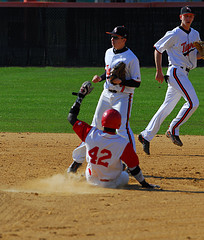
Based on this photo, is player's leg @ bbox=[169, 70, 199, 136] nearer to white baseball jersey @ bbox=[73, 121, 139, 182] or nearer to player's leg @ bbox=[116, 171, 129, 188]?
player's leg @ bbox=[116, 171, 129, 188]

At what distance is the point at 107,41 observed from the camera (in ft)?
76.0

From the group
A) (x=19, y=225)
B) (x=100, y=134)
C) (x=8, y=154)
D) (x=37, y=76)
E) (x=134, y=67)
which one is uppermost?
(x=134, y=67)

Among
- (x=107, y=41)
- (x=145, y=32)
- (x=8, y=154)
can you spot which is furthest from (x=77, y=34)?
(x=8, y=154)

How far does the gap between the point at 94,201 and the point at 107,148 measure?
681 mm

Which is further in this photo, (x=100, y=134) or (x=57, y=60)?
(x=57, y=60)

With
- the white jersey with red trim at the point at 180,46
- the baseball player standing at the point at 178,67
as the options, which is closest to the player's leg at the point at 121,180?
the baseball player standing at the point at 178,67

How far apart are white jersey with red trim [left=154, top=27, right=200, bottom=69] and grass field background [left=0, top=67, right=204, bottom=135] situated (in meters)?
2.65

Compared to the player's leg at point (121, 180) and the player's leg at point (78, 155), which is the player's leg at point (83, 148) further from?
the player's leg at point (121, 180)

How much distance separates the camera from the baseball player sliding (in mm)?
A: 6078

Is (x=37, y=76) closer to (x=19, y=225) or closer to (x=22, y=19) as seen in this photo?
(x=22, y=19)

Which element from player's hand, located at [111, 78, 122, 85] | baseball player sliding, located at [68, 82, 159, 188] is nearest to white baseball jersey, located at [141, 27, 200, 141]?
player's hand, located at [111, 78, 122, 85]

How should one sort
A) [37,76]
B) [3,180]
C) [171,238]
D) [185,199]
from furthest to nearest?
[37,76], [3,180], [185,199], [171,238]

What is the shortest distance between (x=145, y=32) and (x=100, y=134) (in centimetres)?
1757

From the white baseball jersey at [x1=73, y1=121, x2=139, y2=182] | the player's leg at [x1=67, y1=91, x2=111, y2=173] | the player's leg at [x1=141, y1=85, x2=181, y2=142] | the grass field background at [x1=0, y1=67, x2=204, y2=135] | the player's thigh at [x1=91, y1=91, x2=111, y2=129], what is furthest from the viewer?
the grass field background at [x1=0, y1=67, x2=204, y2=135]
